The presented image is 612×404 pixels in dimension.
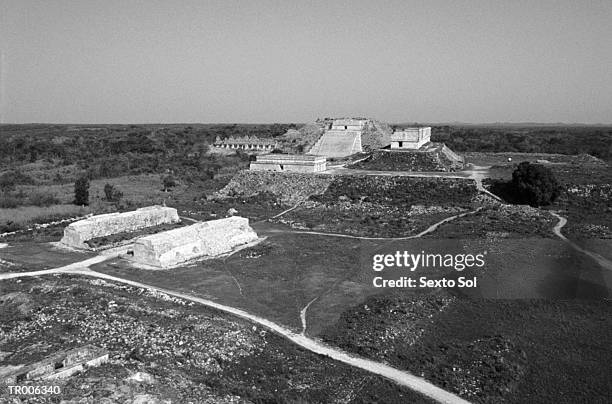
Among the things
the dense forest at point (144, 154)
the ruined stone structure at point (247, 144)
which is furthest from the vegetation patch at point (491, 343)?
the ruined stone structure at point (247, 144)

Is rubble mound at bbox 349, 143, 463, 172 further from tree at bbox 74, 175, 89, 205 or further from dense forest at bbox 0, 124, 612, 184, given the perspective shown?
tree at bbox 74, 175, 89, 205

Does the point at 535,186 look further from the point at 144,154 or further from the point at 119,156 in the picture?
the point at 144,154

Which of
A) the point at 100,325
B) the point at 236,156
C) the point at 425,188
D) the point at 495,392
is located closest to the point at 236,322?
the point at 100,325

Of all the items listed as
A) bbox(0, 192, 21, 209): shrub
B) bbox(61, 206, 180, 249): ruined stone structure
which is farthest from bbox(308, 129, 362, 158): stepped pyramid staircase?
bbox(0, 192, 21, 209): shrub

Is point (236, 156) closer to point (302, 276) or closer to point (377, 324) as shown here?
point (302, 276)

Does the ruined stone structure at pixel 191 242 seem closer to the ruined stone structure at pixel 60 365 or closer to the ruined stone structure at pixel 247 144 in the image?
the ruined stone structure at pixel 60 365

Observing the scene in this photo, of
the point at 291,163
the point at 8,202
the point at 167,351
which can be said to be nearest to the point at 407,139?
the point at 291,163
